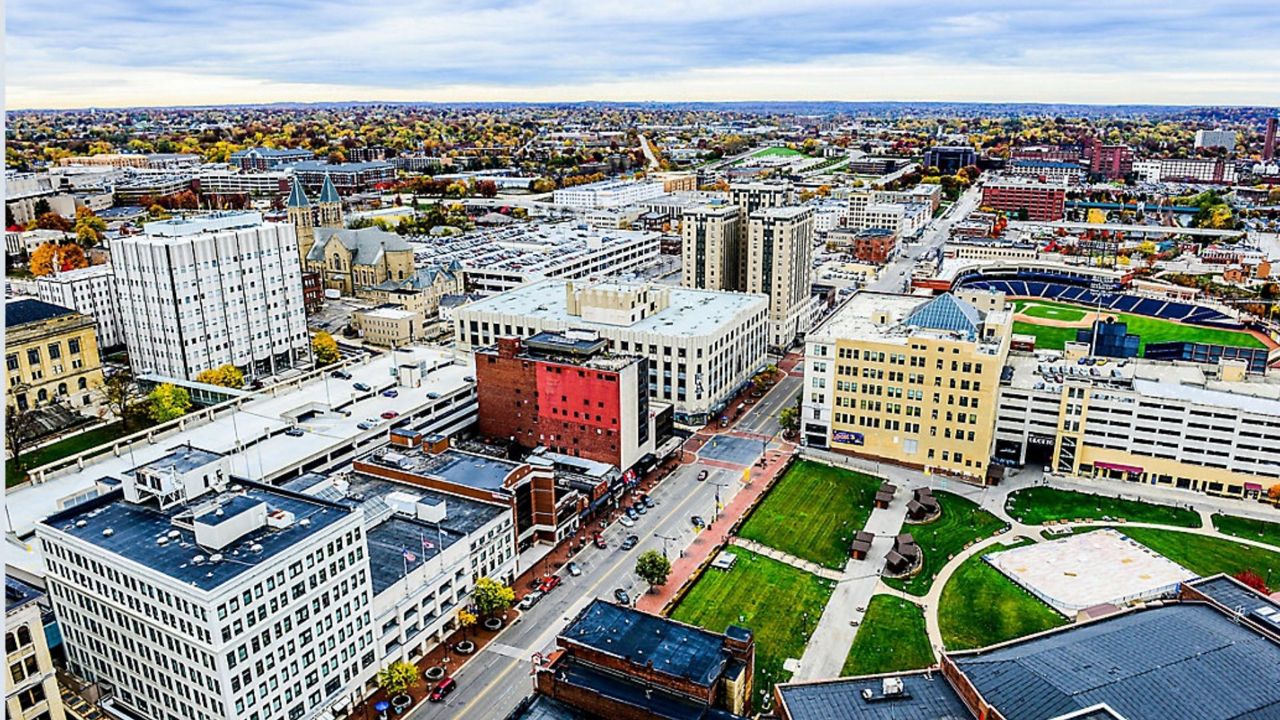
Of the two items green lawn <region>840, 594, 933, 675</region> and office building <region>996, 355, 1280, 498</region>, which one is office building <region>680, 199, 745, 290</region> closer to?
office building <region>996, 355, 1280, 498</region>

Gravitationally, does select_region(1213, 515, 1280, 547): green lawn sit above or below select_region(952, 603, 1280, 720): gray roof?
below

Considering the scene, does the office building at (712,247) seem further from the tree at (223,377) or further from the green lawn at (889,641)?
the green lawn at (889,641)

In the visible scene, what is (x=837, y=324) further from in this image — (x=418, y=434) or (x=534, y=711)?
(x=534, y=711)

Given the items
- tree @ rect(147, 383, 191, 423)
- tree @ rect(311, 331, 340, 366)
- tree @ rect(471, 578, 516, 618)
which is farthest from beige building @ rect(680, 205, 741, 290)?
tree @ rect(471, 578, 516, 618)

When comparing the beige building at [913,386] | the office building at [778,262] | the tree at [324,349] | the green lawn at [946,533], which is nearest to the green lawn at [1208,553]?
the green lawn at [946,533]

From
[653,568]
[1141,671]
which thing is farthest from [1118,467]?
[653,568]

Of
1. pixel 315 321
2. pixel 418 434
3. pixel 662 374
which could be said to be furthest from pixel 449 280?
pixel 418 434

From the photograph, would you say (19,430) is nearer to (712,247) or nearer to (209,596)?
(209,596)
